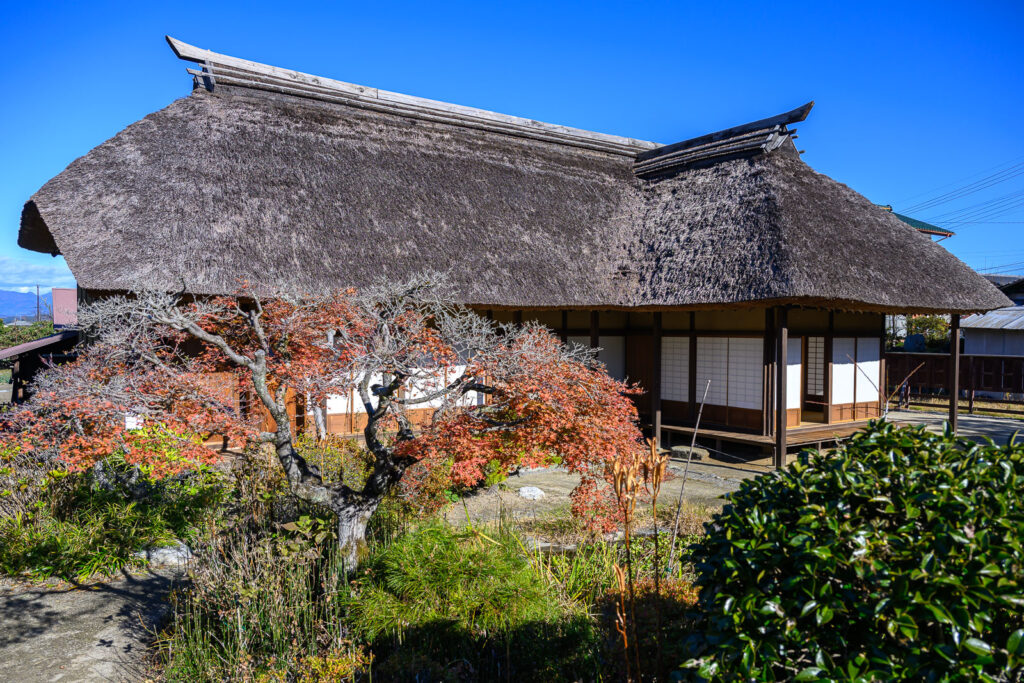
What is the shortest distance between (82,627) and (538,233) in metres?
7.77

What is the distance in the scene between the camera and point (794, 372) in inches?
411

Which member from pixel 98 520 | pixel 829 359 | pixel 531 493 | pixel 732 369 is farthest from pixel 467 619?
pixel 829 359

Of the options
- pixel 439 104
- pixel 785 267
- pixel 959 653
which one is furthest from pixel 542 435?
pixel 439 104

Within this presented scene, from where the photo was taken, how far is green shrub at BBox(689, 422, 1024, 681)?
1.80m

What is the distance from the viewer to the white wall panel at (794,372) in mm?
10313

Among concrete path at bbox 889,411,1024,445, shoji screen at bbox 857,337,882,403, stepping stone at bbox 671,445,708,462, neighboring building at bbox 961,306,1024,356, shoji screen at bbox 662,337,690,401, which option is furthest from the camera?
neighboring building at bbox 961,306,1024,356

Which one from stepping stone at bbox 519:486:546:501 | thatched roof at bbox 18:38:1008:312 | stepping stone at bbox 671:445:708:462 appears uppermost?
thatched roof at bbox 18:38:1008:312

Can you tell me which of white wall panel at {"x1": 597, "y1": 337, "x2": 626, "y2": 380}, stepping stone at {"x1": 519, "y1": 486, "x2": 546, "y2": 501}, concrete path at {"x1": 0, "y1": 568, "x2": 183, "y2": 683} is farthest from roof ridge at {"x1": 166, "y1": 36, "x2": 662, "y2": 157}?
concrete path at {"x1": 0, "y1": 568, "x2": 183, "y2": 683}

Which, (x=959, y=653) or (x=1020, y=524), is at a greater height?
(x=1020, y=524)

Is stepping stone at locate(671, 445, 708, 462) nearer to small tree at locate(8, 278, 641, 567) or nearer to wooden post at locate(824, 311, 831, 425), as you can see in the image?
wooden post at locate(824, 311, 831, 425)

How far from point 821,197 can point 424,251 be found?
650 cm

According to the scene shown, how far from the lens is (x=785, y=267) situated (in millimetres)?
8469

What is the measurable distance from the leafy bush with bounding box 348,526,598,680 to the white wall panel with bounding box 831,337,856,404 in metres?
8.56

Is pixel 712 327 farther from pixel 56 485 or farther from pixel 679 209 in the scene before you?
pixel 56 485
